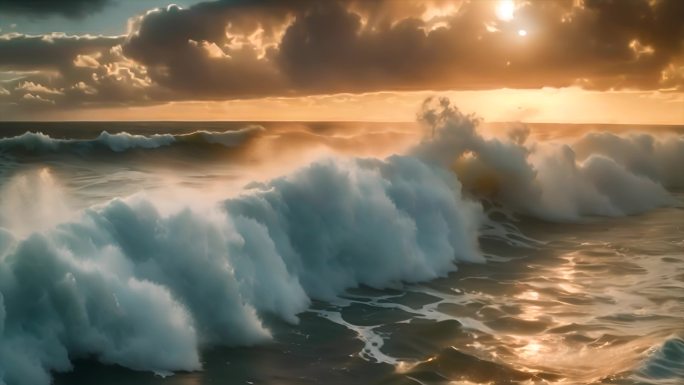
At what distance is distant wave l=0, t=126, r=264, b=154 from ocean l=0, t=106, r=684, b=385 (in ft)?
24.1

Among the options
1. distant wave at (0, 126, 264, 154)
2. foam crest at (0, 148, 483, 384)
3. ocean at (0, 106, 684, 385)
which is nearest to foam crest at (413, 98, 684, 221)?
ocean at (0, 106, 684, 385)

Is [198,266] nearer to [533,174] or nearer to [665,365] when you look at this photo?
[665,365]

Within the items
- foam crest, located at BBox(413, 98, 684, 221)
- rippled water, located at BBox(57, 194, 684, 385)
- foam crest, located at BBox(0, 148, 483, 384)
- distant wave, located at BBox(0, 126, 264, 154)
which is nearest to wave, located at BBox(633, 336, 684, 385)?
rippled water, located at BBox(57, 194, 684, 385)

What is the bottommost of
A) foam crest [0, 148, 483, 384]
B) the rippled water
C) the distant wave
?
the rippled water

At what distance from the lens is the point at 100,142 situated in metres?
31.7

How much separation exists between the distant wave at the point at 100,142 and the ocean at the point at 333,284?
7.34m

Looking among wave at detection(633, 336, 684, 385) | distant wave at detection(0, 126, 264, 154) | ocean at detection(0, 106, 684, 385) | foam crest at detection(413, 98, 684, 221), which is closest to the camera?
wave at detection(633, 336, 684, 385)

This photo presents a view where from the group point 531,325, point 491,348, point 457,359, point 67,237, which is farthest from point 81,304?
point 531,325

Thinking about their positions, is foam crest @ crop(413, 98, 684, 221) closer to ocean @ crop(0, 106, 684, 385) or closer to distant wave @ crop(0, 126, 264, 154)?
ocean @ crop(0, 106, 684, 385)

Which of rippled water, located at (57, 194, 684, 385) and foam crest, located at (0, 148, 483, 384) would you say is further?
rippled water, located at (57, 194, 684, 385)

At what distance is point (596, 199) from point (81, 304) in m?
21.9

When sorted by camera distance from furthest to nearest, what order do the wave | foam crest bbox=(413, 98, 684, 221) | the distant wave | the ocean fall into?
the distant wave, foam crest bbox=(413, 98, 684, 221), the ocean, the wave

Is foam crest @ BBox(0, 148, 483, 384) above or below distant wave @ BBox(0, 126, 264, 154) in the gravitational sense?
below

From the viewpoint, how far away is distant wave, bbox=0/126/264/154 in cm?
2944
